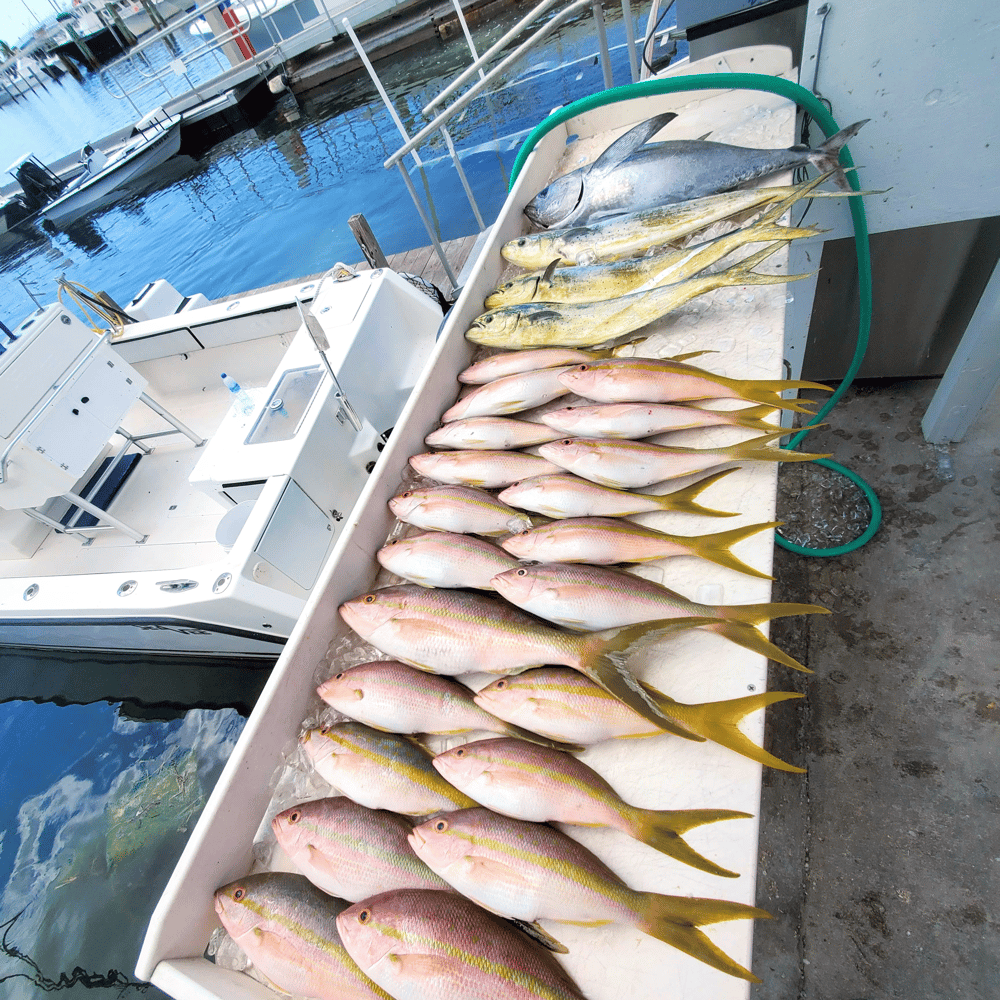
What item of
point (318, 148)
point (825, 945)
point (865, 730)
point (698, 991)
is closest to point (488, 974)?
point (698, 991)

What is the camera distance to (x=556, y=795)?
1064mm

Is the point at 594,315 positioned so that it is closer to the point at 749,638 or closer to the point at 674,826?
the point at 749,638

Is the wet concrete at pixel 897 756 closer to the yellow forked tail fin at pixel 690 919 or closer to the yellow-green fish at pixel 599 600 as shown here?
the yellow-green fish at pixel 599 600

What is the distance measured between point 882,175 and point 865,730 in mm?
2102

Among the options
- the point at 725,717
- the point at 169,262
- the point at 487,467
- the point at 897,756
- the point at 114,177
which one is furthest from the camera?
the point at 114,177

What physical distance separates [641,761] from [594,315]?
1482mm

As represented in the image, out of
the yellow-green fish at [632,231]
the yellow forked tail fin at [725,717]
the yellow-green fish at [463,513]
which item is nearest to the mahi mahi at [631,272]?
the yellow-green fish at [632,231]

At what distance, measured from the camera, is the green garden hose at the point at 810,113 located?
1819 mm

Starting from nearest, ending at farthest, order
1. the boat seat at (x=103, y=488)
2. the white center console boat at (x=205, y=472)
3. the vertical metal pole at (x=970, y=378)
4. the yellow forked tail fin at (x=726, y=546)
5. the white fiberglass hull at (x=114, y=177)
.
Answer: the yellow forked tail fin at (x=726, y=546) < the vertical metal pole at (x=970, y=378) < the white center console boat at (x=205, y=472) < the boat seat at (x=103, y=488) < the white fiberglass hull at (x=114, y=177)

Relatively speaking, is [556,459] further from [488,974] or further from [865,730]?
[865,730]

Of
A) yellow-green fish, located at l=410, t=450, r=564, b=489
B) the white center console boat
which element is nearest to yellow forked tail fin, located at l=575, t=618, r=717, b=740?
yellow-green fish, located at l=410, t=450, r=564, b=489

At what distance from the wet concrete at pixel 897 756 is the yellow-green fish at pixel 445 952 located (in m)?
1.32

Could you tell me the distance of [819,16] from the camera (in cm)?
175

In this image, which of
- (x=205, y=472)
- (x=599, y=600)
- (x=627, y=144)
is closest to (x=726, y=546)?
(x=599, y=600)
